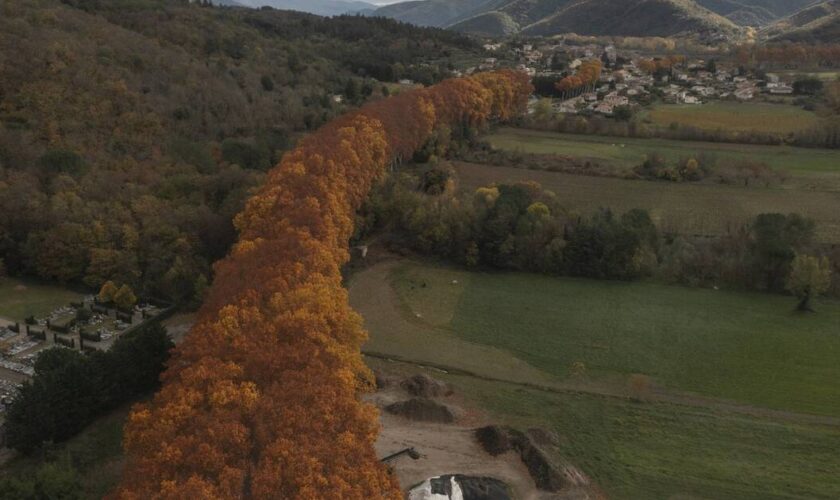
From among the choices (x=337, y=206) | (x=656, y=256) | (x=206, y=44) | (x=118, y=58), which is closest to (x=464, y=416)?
(x=337, y=206)

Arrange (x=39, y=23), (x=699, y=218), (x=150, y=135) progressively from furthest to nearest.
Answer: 1. (x=39, y=23)
2. (x=150, y=135)
3. (x=699, y=218)

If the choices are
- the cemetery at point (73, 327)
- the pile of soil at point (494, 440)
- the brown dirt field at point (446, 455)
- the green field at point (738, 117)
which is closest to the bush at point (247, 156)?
the cemetery at point (73, 327)

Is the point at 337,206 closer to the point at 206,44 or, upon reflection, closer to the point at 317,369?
the point at 317,369

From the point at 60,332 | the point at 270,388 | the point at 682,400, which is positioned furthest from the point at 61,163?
the point at 682,400

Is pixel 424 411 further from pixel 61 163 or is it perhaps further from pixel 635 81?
pixel 635 81

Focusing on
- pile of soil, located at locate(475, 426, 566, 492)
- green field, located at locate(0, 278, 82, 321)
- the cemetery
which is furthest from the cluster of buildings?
pile of soil, located at locate(475, 426, 566, 492)

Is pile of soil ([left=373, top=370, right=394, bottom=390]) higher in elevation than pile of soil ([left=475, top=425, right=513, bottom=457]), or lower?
lower

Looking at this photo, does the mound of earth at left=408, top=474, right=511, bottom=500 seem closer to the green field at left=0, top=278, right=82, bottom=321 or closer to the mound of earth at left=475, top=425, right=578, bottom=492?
the mound of earth at left=475, top=425, right=578, bottom=492
